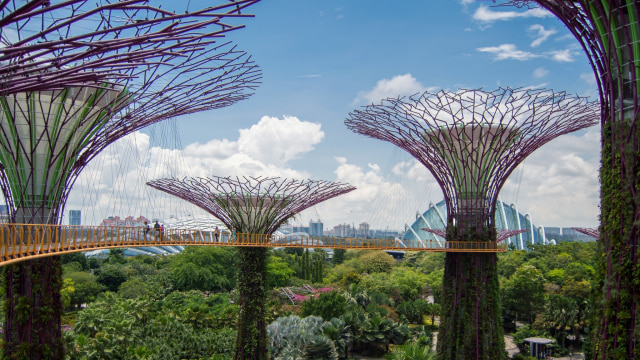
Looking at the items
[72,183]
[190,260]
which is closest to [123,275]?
[190,260]

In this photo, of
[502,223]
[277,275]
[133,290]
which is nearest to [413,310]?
[277,275]

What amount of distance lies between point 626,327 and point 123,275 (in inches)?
1798

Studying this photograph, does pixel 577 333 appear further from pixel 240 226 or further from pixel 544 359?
pixel 240 226

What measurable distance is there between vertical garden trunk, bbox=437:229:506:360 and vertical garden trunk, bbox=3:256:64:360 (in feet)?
48.2

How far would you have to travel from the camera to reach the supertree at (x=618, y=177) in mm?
11164

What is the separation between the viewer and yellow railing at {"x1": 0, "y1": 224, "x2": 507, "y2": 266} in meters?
12.1

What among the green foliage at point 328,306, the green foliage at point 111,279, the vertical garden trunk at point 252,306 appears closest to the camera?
the vertical garden trunk at point 252,306

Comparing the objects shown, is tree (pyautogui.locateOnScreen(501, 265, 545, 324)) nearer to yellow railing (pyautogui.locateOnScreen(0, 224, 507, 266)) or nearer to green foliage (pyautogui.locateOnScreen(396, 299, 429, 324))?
green foliage (pyautogui.locateOnScreen(396, 299, 429, 324))

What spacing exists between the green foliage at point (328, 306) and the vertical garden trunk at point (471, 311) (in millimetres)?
12710

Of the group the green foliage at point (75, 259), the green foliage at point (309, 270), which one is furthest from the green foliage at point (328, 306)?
the green foliage at point (75, 259)

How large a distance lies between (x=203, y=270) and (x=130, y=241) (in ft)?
103

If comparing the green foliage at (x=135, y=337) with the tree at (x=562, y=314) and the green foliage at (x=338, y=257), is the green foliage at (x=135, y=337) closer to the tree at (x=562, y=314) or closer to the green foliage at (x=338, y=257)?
the tree at (x=562, y=314)

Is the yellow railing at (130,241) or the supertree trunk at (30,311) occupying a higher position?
the yellow railing at (130,241)

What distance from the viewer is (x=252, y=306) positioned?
76.4ft
